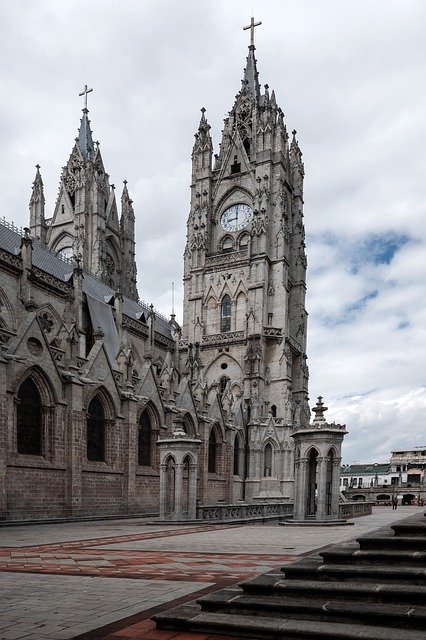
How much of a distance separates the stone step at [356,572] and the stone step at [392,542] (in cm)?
50

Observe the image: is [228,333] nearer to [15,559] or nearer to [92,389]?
[92,389]

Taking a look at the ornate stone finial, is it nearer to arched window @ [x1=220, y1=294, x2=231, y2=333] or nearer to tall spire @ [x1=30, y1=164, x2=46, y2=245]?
arched window @ [x1=220, y1=294, x2=231, y2=333]

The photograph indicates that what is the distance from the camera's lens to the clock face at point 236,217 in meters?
62.2

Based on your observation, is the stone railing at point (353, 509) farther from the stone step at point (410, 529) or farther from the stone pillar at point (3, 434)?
the stone step at point (410, 529)

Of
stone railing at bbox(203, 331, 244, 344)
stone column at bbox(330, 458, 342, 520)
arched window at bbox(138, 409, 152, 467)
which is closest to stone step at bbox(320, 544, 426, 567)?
stone column at bbox(330, 458, 342, 520)

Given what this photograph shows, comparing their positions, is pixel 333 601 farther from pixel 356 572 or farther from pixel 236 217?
pixel 236 217

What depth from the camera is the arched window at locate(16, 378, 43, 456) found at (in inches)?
1037

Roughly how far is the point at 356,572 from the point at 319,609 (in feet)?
3.82

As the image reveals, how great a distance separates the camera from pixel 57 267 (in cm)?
4450

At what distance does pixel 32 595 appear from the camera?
25.7 feet

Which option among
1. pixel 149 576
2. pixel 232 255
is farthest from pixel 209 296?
pixel 149 576

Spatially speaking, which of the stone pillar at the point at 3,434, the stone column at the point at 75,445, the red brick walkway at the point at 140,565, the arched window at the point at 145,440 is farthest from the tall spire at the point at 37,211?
the red brick walkway at the point at 140,565

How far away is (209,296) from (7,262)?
28.2 meters

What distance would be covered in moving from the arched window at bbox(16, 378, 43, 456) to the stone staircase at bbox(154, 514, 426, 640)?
67.1 ft
